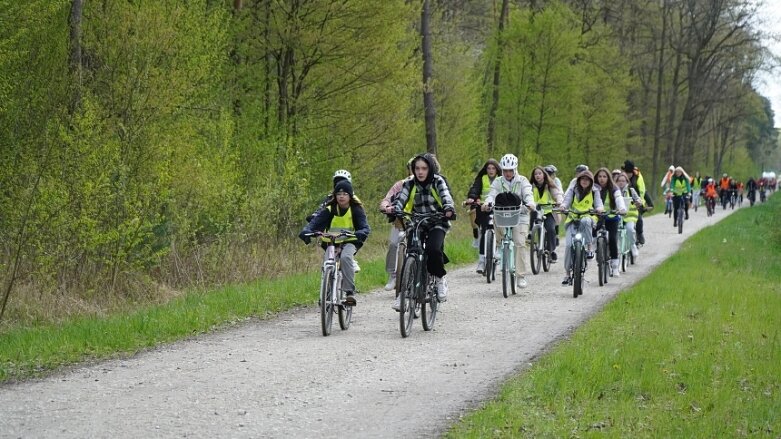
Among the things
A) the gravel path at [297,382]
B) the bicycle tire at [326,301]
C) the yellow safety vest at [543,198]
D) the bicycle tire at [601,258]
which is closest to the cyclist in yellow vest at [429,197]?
the gravel path at [297,382]

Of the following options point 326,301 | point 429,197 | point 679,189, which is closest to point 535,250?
point 429,197

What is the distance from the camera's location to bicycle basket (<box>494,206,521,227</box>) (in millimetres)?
15641

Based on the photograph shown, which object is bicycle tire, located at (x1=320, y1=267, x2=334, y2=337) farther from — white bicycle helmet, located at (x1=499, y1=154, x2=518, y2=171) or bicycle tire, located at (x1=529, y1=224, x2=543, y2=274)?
bicycle tire, located at (x1=529, y1=224, x2=543, y2=274)

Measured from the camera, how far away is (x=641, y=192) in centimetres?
2209

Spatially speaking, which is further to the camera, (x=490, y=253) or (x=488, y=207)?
(x=490, y=253)

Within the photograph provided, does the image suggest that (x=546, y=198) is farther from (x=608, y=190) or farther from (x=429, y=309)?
(x=429, y=309)

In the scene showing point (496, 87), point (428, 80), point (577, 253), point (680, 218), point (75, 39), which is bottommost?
point (577, 253)

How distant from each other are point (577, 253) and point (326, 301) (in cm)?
596

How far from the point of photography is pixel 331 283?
11719mm

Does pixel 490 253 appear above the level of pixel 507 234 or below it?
below

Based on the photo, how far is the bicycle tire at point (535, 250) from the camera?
1967cm

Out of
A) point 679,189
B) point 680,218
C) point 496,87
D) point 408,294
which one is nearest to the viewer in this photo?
point 408,294

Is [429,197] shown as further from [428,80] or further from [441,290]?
[428,80]

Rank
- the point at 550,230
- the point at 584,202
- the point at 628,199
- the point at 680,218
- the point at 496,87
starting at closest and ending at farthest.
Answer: the point at 584,202
the point at 550,230
the point at 628,199
the point at 680,218
the point at 496,87
